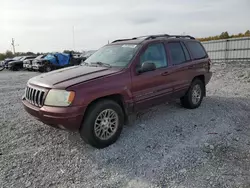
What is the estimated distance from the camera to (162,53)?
4.61 metres

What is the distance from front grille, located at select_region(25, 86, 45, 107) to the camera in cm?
340

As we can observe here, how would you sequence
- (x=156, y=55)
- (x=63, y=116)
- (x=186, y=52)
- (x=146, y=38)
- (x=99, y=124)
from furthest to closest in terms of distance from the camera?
(x=186, y=52)
(x=146, y=38)
(x=156, y=55)
(x=99, y=124)
(x=63, y=116)

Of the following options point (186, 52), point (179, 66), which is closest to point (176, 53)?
point (179, 66)

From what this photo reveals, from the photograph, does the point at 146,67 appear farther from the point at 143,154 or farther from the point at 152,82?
the point at 143,154

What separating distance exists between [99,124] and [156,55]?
6.50ft

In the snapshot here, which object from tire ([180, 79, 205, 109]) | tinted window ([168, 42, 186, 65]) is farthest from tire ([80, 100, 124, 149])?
tire ([180, 79, 205, 109])

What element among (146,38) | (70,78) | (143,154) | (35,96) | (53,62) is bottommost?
→ (143,154)

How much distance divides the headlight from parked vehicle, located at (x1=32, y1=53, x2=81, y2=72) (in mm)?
13816

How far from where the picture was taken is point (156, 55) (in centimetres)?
448

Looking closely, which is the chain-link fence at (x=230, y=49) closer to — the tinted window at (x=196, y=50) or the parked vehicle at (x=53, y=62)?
the tinted window at (x=196, y=50)

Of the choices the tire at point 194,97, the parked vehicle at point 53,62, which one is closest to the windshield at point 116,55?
the tire at point 194,97

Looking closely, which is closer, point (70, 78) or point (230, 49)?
point (70, 78)

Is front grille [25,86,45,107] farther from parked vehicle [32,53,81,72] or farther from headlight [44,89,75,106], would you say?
parked vehicle [32,53,81,72]

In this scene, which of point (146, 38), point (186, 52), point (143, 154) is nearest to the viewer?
point (143, 154)
